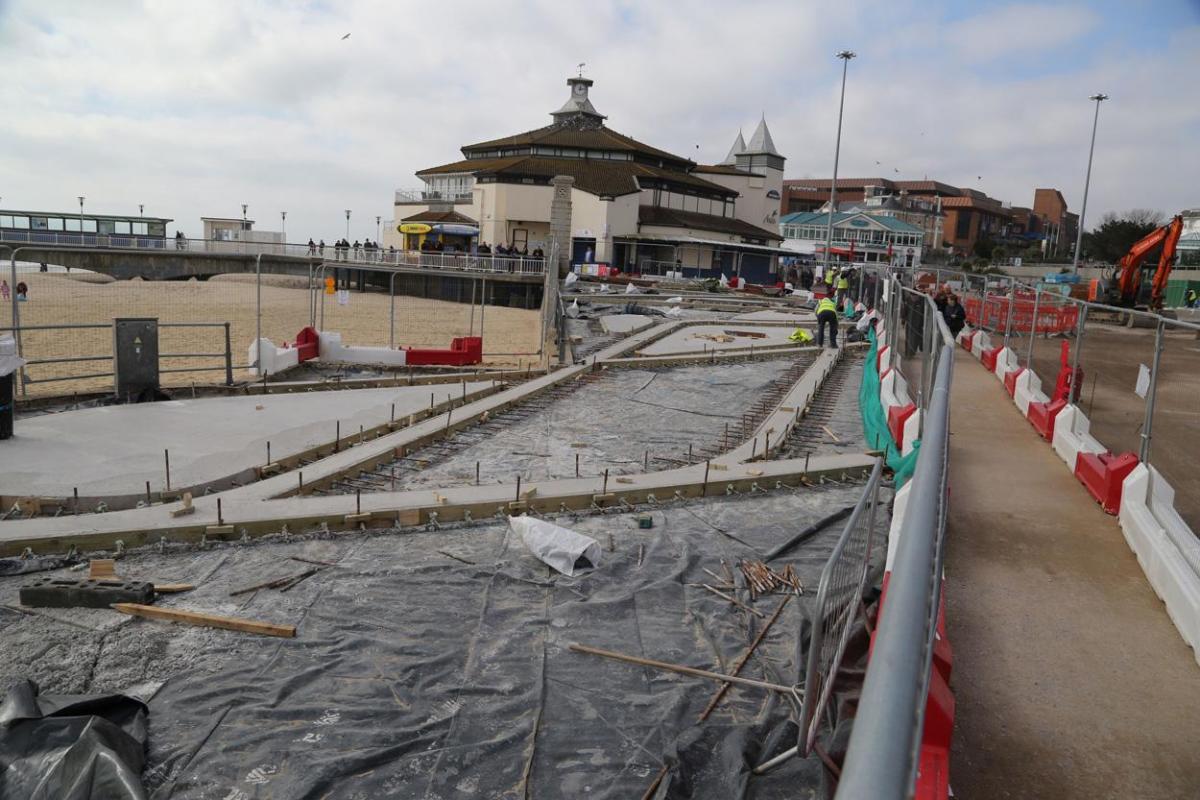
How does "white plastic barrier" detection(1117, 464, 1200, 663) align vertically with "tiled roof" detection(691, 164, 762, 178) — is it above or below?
below

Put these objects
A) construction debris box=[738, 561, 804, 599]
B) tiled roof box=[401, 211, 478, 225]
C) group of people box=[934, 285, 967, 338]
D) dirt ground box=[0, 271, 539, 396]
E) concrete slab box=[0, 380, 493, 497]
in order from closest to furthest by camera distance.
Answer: construction debris box=[738, 561, 804, 599]
concrete slab box=[0, 380, 493, 497]
dirt ground box=[0, 271, 539, 396]
group of people box=[934, 285, 967, 338]
tiled roof box=[401, 211, 478, 225]

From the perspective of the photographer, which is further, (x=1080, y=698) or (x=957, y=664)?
(x=957, y=664)

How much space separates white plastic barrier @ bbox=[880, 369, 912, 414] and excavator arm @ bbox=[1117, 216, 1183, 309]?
76.3 ft

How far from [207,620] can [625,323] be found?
2224cm

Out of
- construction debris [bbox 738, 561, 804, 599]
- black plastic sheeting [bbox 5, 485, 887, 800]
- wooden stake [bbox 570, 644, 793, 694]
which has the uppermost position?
construction debris [bbox 738, 561, 804, 599]

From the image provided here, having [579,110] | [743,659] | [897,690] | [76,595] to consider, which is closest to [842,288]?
[743,659]

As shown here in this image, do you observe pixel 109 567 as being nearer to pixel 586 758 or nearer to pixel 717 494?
pixel 586 758

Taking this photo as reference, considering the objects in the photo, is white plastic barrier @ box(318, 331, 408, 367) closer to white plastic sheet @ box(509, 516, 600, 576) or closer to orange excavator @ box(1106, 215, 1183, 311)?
white plastic sheet @ box(509, 516, 600, 576)

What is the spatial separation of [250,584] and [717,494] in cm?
475

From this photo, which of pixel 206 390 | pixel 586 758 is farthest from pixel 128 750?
pixel 206 390

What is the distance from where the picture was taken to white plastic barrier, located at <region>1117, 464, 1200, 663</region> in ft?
17.9

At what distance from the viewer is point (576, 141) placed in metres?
67.3

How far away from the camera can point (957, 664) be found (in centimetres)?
504

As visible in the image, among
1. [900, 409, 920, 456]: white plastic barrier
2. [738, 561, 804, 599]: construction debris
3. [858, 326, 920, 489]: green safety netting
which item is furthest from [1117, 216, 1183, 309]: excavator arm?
[738, 561, 804, 599]: construction debris
